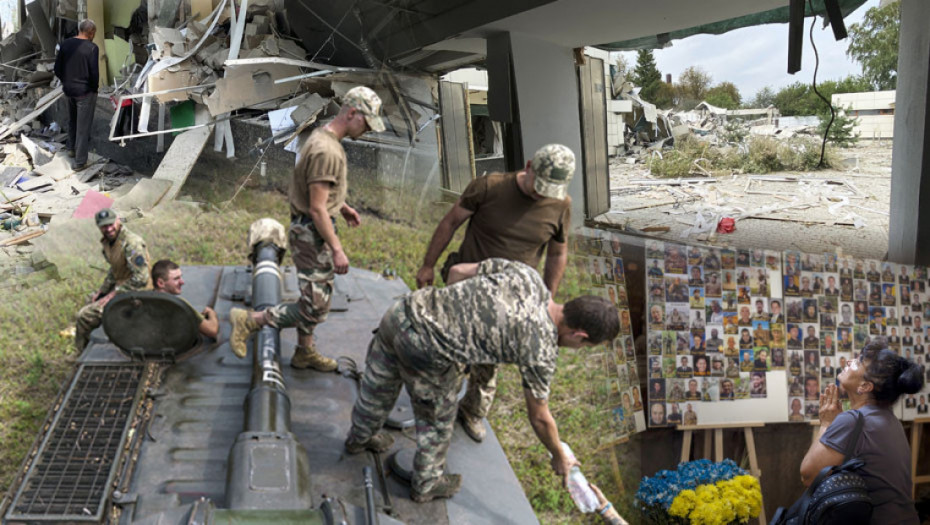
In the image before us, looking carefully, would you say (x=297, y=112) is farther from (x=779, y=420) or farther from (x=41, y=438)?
(x=779, y=420)

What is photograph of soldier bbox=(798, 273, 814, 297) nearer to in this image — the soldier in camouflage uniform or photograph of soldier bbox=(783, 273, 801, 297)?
photograph of soldier bbox=(783, 273, 801, 297)

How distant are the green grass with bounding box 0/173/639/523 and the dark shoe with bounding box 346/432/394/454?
606 millimetres

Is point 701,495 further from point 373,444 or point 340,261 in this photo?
point 340,261

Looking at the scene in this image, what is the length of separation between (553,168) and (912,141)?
1166mm

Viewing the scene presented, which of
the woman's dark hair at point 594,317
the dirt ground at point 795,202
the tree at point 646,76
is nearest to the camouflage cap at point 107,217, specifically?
the woman's dark hair at point 594,317

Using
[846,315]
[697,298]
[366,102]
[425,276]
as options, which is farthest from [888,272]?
[366,102]

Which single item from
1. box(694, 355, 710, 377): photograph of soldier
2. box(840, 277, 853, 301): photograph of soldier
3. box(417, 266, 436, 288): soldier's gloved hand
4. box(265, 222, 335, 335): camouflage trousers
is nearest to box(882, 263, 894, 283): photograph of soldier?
box(840, 277, 853, 301): photograph of soldier

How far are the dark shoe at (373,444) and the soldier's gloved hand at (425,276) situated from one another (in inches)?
25.6

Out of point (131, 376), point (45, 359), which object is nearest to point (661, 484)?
point (131, 376)

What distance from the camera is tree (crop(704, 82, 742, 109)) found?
297 centimetres

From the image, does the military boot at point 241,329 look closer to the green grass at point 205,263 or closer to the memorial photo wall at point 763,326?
the green grass at point 205,263

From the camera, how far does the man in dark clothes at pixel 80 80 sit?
366 centimetres

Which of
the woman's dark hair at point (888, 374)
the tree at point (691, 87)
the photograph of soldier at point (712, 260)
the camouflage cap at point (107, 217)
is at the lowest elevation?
the woman's dark hair at point (888, 374)

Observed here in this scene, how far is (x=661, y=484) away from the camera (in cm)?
380
